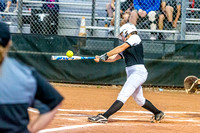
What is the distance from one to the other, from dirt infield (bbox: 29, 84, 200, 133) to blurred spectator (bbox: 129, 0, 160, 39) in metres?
→ 2.39

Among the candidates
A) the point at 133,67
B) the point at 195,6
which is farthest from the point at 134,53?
the point at 195,6

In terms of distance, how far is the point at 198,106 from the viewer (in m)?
10.2

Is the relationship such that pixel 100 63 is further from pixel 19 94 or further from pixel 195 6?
pixel 19 94

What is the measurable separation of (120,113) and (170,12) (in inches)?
227

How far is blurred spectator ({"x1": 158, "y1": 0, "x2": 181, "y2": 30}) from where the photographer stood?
13.2 meters

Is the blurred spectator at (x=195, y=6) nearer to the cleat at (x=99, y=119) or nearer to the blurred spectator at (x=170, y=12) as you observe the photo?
the blurred spectator at (x=170, y=12)

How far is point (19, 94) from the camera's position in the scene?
2268mm

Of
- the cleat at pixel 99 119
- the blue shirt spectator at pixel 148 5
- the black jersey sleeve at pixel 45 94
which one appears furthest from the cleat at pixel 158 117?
the blue shirt spectator at pixel 148 5

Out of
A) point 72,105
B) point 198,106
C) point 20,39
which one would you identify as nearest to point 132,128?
point 72,105

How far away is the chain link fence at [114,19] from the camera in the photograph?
43.2 ft

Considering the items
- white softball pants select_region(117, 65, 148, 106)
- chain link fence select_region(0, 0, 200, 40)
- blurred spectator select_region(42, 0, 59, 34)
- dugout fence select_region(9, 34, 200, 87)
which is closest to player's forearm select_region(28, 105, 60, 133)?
white softball pants select_region(117, 65, 148, 106)

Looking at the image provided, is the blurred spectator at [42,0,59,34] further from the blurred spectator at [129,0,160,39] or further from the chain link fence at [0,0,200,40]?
the blurred spectator at [129,0,160,39]

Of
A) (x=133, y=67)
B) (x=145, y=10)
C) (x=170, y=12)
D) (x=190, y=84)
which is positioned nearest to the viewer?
(x=133, y=67)

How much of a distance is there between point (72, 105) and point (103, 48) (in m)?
4.08
